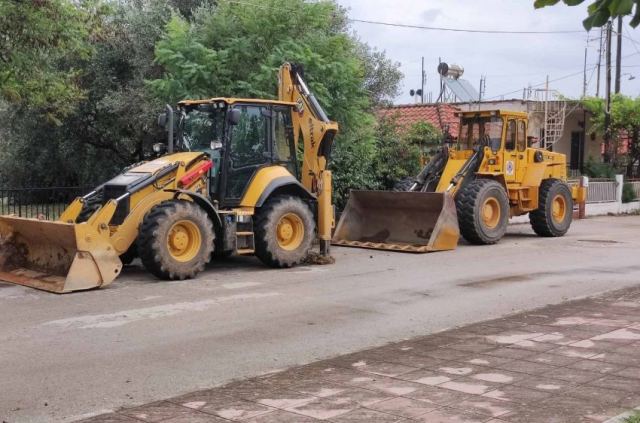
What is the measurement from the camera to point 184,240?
11.1 metres

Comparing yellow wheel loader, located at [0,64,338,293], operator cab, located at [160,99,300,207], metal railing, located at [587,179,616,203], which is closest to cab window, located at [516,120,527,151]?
yellow wheel loader, located at [0,64,338,293]

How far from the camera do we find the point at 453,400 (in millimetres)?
5406

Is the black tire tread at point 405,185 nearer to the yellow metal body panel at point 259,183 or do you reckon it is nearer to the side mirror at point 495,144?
the side mirror at point 495,144

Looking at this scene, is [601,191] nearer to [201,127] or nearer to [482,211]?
[482,211]

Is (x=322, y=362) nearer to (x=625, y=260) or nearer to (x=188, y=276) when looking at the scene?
(x=188, y=276)

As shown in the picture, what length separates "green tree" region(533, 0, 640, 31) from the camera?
11.1 feet

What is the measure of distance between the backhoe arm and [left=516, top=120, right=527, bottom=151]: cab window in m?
5.76

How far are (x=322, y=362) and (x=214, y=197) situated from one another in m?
5.91

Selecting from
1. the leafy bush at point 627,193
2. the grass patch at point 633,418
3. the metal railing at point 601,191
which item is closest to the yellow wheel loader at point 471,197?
the metal railing at point 601,191

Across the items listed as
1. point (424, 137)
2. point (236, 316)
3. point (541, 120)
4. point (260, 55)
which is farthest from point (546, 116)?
point (236, 316)

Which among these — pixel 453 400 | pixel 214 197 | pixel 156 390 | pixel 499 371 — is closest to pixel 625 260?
pixel 214 197

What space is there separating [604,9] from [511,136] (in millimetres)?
14014

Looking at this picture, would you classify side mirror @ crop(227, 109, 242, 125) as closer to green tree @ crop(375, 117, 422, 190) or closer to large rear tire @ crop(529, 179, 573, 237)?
green tree @ crop(375, 117, 422, 190)

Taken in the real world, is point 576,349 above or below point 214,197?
below
